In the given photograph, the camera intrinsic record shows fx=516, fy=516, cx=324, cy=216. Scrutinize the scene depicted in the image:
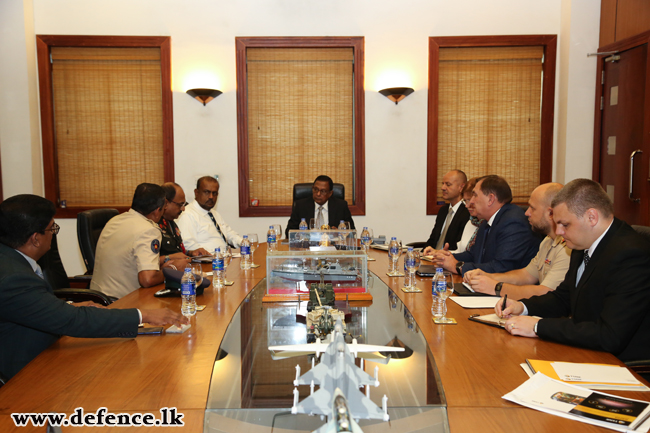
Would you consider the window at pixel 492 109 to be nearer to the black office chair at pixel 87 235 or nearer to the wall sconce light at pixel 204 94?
the wall sconce light at pixel 204 94

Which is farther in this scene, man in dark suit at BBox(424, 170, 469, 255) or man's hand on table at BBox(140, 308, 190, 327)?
man in dark suit at BBox(424, 170, 469, 255)

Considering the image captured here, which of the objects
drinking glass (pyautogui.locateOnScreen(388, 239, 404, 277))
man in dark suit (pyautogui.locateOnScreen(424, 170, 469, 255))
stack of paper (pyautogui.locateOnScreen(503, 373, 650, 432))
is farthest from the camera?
man in dark suit (pyautogui.locateOnScreen(424, 170, 469, 255))

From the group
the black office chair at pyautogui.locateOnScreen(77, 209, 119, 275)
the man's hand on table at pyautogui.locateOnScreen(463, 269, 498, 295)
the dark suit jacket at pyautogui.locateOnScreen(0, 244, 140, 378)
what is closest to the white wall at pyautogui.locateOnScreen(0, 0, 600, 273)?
the black office chair at pyautogui.locateOnScreen(77, 209, 119, 275)

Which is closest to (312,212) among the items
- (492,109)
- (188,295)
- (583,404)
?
(492,109)

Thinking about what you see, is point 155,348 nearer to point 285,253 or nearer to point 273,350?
point 273,350

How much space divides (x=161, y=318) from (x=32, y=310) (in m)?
0.43

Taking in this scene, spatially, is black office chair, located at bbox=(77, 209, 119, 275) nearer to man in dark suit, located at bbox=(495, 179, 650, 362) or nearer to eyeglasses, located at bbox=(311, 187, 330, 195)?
eyeglasses, located at bbox=(311, 187, 330, 195)

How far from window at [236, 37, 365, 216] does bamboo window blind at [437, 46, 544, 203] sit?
0.98 metres

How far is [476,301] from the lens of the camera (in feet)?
7.91

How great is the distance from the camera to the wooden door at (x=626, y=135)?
468cm

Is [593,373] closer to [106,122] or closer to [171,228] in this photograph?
[171,228]

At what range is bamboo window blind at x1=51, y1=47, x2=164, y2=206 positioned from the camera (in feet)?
18.3

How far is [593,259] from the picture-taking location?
1979 mm

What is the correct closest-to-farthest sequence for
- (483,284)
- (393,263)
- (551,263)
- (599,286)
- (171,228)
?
(599,286)
(483,284)
(551,263)
(393,263)
(171,228)
